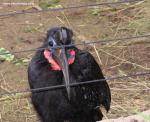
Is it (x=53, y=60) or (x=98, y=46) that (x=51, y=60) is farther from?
(x=98, y=46)

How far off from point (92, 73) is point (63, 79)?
0.27 metres

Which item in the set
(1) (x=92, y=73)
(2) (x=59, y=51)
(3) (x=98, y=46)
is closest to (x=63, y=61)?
(2) (x=59, y=51)

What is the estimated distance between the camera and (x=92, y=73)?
4.02 meters

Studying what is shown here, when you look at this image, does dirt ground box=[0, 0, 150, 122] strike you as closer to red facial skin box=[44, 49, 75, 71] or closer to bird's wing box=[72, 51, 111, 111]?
bird's wing box=[72, 51, 111, 111]

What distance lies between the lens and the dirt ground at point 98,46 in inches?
184

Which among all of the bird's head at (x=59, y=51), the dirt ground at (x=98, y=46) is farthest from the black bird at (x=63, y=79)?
the dirt ground at (x=98, y=46)

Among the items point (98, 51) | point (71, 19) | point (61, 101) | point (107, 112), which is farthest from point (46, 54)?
point (71, 19)

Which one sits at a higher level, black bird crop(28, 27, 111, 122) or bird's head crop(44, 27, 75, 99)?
bird's head crop(44, 27, 75, 99)

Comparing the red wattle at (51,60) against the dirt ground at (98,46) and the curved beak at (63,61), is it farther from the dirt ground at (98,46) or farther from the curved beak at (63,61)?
the dirt ground at (98,46)

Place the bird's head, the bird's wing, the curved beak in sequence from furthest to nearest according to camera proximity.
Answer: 1. the bird's wing
2. the bird's head
3. the curved beak

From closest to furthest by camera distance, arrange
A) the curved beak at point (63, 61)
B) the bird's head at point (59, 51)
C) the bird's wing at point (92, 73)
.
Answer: the curved beak at point (63, 61) → the bird's head at point (59, 51) → the bird's wing at point (92, 73)

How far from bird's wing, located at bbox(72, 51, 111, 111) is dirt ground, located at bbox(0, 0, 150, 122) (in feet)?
0.94

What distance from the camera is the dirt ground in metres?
4.68

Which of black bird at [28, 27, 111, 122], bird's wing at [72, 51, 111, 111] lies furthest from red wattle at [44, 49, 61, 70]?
bird's wing at [72, 51, 111, 111]
